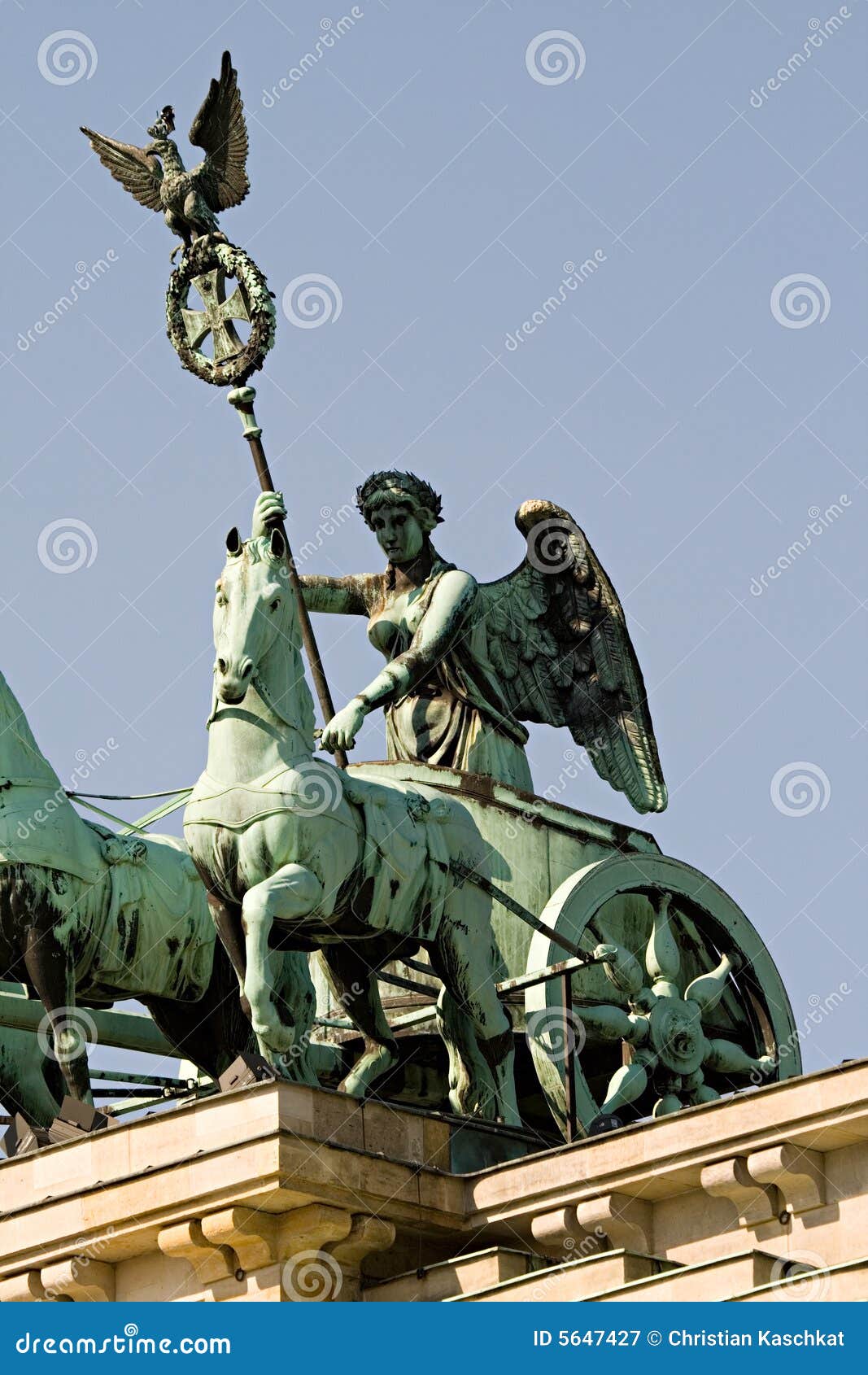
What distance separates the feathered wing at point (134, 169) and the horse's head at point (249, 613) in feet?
13.4

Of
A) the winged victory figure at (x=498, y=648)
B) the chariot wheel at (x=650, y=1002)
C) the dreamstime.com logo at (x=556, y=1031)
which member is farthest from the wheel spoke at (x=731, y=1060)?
the winged victory figure at (x=498, y=648)

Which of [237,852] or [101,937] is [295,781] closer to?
[237,852]

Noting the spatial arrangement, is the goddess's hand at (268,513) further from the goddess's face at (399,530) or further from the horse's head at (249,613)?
the goddess's face at (399,530)

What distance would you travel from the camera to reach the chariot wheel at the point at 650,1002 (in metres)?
25.2

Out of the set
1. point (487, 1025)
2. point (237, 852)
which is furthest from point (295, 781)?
point (487, 1025)

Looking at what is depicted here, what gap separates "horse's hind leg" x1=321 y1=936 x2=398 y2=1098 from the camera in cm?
2473

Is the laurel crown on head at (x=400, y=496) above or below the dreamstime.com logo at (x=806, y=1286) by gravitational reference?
above

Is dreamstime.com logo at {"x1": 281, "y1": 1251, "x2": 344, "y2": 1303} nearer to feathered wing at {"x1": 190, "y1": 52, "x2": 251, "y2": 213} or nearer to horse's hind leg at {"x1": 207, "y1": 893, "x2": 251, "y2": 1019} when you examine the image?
horse's hind leg at {"x1": 207, "y1": 893, "x2": 251, "y2": 1019}

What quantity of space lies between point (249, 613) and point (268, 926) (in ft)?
6.24

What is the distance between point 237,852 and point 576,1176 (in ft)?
9.29

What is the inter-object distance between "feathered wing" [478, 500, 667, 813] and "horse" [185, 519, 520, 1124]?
11.3 ft

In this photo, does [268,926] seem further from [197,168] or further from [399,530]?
[197,168]

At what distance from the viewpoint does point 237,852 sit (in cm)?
2386

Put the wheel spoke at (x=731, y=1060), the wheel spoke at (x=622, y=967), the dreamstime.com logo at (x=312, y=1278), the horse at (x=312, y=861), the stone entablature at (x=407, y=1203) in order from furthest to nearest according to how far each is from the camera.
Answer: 1. the wheel spoke at (x=731, y=1060)
2. the wheel spoke at (x=622, y=967)
3. the horse at (x=312, y=861)
4. the dreamstime.com logo at (x=312, y=1278)
5. the stone entablature at (x=407, y=1203)
